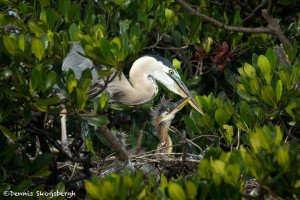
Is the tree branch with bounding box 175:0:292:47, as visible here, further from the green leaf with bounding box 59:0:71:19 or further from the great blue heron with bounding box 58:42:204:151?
the green leaf with bounding box 59:0:71:19

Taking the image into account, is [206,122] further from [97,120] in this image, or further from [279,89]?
[97,120]

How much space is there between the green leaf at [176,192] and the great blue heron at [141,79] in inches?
83.7

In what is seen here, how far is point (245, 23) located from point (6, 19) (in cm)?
252

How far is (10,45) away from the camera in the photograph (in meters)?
2.54

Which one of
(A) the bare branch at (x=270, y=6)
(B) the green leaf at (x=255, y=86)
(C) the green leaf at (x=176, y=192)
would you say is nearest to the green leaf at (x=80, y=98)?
(C) the green leaf at (x=176, y=192)

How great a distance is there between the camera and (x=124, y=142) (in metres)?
3.81

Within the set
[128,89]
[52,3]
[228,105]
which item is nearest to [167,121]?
[128,89]

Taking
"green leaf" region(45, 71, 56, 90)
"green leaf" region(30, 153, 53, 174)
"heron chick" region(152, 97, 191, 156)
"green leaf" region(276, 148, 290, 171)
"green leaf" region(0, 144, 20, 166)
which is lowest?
"heron chick" region(152, 97, 191, 156)

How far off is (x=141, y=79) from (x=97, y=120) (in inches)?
68.8

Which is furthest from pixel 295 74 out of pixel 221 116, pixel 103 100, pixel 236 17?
pixel 236 17

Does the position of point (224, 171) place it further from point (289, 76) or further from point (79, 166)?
point (79, 166)

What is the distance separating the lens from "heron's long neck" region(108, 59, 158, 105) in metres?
4.18

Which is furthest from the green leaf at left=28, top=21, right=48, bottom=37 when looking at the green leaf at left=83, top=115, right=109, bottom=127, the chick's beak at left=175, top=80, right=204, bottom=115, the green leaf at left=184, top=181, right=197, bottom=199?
the green leaf at left=184, top=181, right=197, bottom=199

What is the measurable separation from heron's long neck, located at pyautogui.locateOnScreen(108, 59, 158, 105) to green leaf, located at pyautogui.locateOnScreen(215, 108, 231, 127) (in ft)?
3.00
